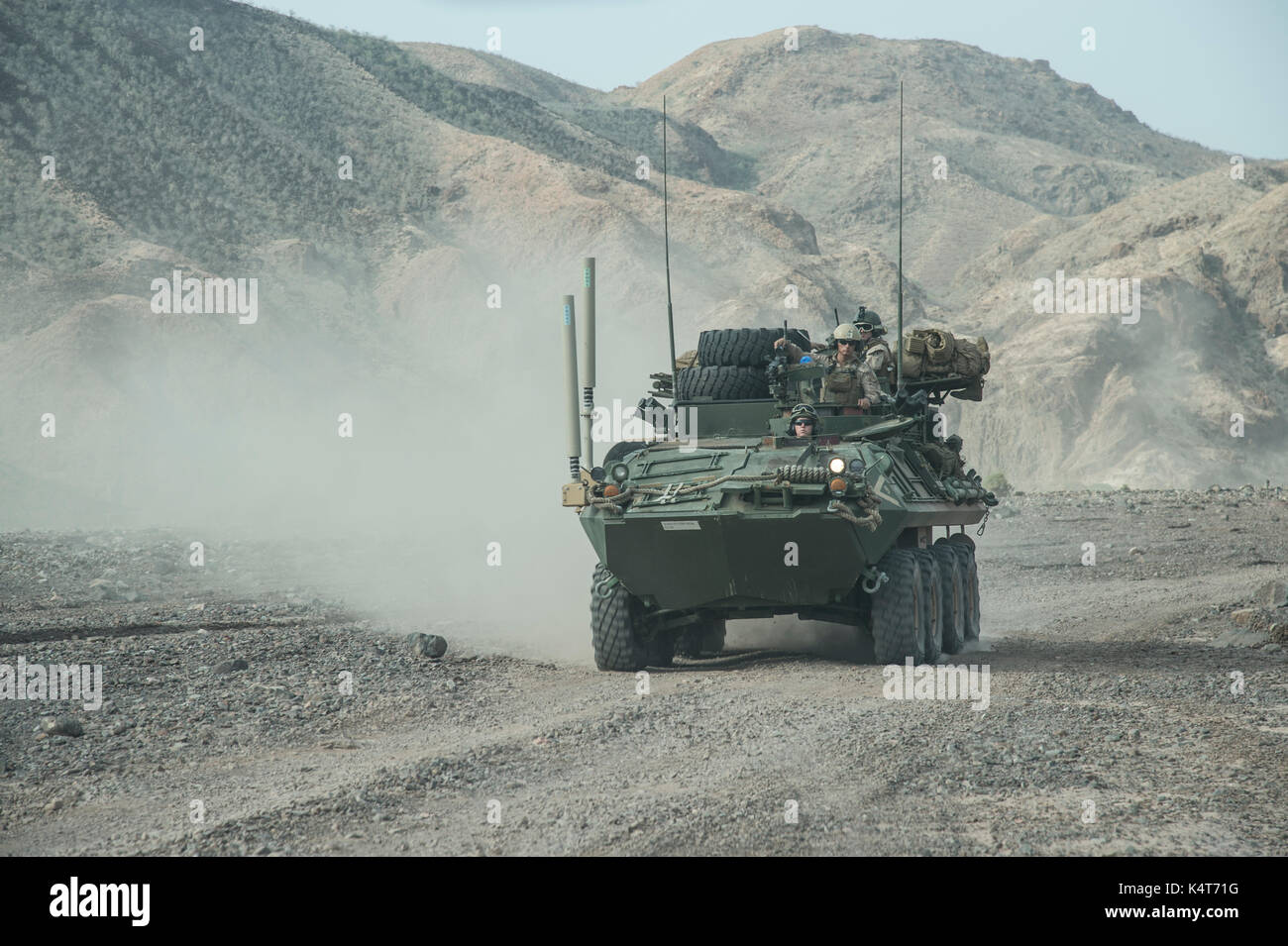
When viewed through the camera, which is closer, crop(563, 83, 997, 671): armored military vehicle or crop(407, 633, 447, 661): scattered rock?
crop(563, 83, 997, 671): armored military vehicle

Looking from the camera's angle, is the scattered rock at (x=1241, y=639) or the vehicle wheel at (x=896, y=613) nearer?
the vehicle wheel at (x=896, y=613)

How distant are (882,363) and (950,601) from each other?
237 cm

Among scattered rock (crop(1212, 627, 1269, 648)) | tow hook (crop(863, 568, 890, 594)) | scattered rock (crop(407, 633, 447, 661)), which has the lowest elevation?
scattered rock (crop(1212, 627, 1269, 648))

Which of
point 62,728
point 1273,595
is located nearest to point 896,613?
point 62,728

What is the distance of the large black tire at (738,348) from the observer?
14062 mm

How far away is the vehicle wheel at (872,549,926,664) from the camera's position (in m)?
11.8

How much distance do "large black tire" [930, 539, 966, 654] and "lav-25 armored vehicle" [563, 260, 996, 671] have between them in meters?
0.02

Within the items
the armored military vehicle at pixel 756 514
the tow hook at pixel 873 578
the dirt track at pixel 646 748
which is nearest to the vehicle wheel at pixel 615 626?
the armored military vehicle at pixel 756 514

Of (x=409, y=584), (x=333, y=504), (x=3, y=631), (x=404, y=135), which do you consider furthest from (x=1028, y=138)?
(x=3, y=631)

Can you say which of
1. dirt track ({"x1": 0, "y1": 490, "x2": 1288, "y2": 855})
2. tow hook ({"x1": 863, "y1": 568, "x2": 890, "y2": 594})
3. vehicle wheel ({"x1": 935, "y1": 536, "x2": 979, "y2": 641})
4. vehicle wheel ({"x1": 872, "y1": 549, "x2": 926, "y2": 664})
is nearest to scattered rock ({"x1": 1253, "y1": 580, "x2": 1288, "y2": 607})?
dirt track ({"x1": 0, "y1": 490, "x2": 1288, "y2": 855})

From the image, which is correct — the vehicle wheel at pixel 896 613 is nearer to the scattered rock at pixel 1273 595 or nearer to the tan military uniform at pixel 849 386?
the tan military uniform at pixel 849 386

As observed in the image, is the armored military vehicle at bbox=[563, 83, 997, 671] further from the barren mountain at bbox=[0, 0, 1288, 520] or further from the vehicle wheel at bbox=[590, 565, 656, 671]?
the barren mountain at bbox=[0, 0, 1288, 520]
